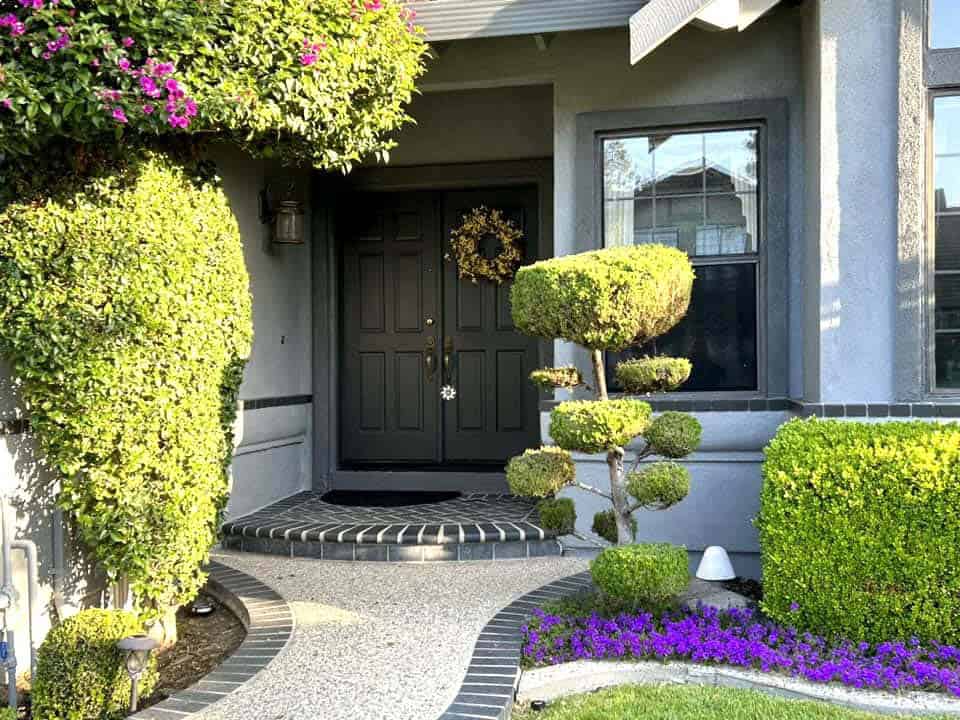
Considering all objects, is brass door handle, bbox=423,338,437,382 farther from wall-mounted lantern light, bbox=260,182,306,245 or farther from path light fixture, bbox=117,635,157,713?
path light fixture, bbox=117,635,157,713

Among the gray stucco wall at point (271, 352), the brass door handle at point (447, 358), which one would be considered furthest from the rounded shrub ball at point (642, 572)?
the brass door handle at point (447, 358)

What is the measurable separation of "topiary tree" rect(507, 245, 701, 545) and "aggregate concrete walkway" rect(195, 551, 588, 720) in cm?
83

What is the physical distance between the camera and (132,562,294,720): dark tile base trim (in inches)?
120

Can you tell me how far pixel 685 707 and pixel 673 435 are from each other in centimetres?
116

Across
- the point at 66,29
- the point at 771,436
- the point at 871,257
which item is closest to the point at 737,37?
the point at 871,257

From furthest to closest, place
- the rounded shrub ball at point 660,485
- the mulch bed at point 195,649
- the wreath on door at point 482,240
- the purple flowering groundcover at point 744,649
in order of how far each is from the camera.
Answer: the wreath on door at point 482,240 < the rounded shrub ball at point 660,485 < the mulch bed at point 195,649 < the purple flowering groundcover at point 744,649

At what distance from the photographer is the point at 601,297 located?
3.54 meters

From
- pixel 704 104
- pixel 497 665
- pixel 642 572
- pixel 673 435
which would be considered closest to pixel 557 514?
pixel 642 572

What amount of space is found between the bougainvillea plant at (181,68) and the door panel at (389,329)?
3583 millimetres

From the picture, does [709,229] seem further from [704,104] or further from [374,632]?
[374,632]

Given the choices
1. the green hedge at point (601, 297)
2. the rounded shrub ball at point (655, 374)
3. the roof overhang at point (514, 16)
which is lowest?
the rounded shrub ball at point (655, 374)

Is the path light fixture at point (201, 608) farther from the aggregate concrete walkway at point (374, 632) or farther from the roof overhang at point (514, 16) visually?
the roof overhang at point (514, 16)

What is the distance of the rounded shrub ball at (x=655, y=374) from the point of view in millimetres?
3863

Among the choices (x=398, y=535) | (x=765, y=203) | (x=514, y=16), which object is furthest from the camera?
(x=398, y=535)
